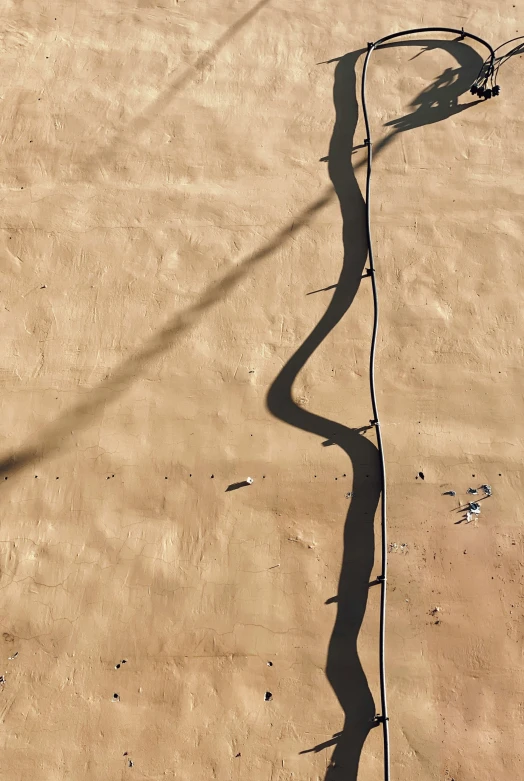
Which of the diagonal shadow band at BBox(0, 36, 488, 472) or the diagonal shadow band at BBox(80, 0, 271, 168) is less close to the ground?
the diagonal shadow band at BBox(80, 0, 271, 168)

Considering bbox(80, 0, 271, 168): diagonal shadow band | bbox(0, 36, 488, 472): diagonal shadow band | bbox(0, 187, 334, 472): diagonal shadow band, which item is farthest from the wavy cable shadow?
bbox(80, 0, 271, 168): diagonal shadow band

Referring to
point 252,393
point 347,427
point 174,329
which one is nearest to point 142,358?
point 174,329

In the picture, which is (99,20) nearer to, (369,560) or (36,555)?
(36,555)

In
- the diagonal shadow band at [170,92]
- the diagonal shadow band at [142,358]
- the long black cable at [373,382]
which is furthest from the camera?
the diagonal shadow band at [170,92]

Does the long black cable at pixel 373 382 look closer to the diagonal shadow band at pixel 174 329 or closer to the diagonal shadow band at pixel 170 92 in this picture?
the diagonal shadow band at pixel 174 329

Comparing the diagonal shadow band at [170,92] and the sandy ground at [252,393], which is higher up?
the diagonal shadow band at [170,92]

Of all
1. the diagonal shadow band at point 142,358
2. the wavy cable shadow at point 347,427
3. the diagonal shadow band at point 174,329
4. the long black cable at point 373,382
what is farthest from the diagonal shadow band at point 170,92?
the diagonal shadow band at point 142,358

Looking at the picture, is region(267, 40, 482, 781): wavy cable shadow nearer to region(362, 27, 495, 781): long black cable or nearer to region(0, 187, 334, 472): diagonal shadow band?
region(362, 27, 495, 781): long black cable
